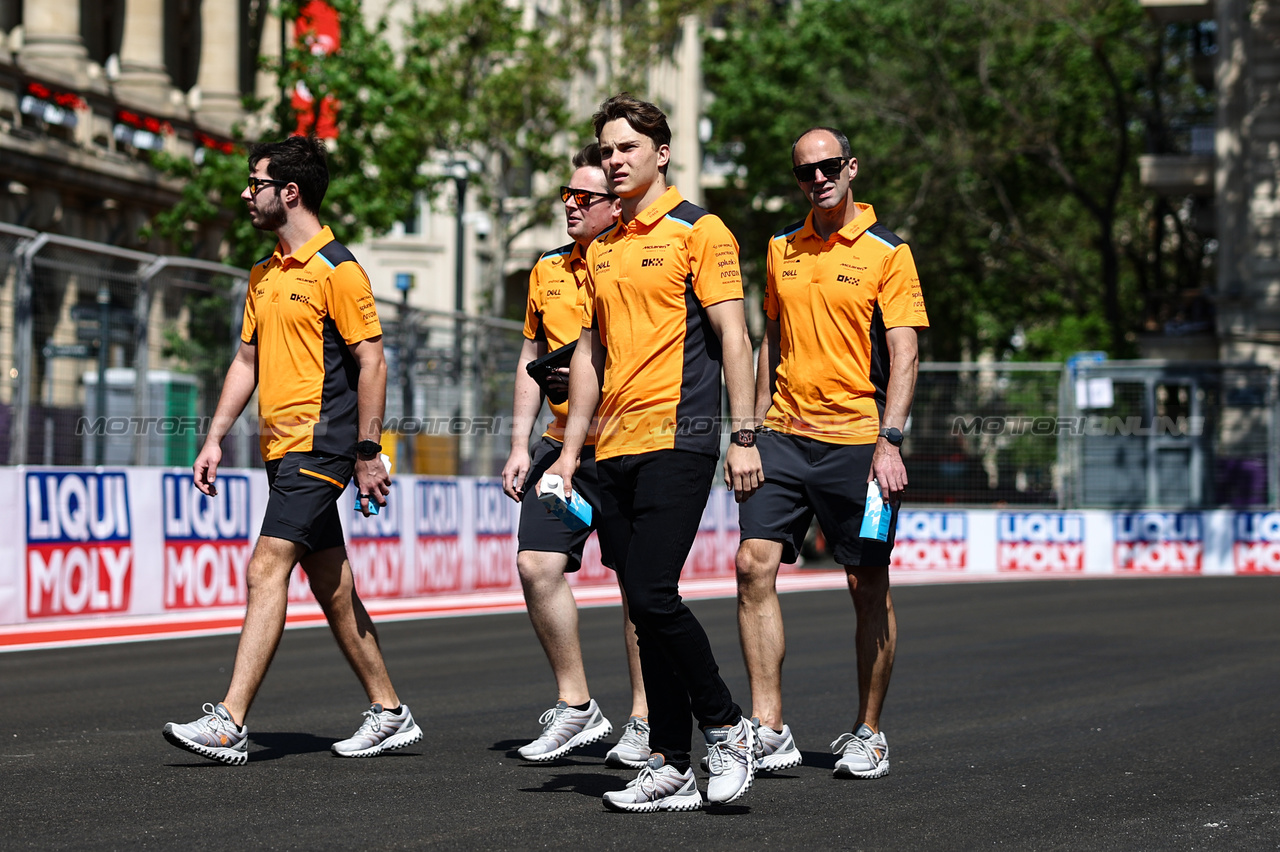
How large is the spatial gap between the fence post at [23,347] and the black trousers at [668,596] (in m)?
8.23

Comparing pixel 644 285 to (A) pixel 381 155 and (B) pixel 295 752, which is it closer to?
(B) pixel 295 752

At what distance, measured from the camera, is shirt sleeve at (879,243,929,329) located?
633 centimetres

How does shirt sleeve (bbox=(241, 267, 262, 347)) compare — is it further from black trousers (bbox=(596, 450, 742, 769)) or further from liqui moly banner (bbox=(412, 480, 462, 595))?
liqui moly banner (bbox=(412, 480, 462, 595))

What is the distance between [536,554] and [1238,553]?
19.3 meters

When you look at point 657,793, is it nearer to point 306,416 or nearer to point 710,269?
point 710,269

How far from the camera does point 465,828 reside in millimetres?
5125

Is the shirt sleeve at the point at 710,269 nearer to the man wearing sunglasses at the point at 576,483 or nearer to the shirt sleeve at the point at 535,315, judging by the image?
the man wearing sunglasses at the point at 576,483

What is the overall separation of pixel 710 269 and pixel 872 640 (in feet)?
5.28

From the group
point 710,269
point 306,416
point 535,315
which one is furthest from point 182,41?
point 710,269

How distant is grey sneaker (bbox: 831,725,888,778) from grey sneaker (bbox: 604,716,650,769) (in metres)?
0.66

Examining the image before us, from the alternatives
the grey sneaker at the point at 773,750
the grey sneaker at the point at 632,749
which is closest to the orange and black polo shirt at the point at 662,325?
the grey sneaker at the point at 773,750

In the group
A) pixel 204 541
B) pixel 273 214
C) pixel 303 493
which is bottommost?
pixel 204 541

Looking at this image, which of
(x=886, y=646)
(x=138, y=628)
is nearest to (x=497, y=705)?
(x=886, y=646)

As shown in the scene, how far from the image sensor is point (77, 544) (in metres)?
12.8
